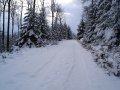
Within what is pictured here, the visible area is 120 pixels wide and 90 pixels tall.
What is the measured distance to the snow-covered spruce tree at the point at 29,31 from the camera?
2052 centimetres

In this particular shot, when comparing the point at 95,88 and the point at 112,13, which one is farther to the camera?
the point at 112,13

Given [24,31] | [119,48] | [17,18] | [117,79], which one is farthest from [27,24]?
[17,18]

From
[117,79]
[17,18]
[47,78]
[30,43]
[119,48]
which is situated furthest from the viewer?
[17,18]

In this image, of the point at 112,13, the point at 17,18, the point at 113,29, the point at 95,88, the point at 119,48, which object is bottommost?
the point at 95,88

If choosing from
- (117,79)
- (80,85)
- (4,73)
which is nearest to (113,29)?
(117,79)

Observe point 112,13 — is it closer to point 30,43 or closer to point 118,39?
point 118,39

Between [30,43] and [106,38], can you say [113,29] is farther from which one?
[30,43]

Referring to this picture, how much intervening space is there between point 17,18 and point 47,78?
152ft

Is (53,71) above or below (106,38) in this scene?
below

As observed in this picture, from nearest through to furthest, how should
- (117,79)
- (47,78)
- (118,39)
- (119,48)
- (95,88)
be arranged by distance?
(95,88)
(47,78)
(117,79)
(119,48)
(118,39)

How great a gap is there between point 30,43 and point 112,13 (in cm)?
1084

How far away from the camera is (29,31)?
2058 cm

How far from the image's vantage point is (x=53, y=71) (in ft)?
28.8

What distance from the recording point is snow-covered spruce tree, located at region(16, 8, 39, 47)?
20.5 metres
